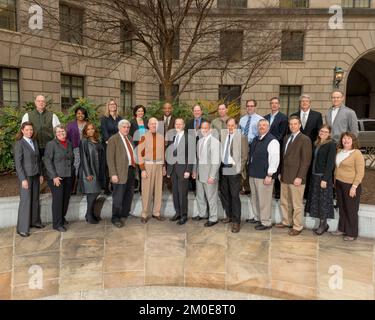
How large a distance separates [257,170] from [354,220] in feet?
6.03

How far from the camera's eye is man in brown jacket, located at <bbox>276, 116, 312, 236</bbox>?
529cm

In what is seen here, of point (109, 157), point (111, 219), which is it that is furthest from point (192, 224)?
point (109, 157)

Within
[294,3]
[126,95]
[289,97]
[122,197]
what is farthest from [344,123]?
[294,3]

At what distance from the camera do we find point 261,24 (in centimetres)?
980

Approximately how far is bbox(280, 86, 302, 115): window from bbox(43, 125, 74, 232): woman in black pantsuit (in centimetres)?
1945

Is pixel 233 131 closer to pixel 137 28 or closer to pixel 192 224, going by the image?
pixel 192 224

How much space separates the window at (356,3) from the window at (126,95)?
1568 centimetres

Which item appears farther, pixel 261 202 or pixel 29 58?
pixel 29 58

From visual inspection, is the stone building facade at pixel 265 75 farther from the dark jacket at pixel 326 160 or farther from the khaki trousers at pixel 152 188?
the dark jacket at pixel 326 160

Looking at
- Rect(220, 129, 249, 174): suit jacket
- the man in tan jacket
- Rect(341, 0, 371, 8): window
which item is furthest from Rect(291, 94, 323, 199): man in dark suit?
Rect(341, 0, 371, 8): window

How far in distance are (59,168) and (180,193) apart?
228 centimetres

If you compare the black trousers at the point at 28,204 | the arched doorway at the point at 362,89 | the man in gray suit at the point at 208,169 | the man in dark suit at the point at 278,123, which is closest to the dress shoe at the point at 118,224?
the black trousers at the point at 28,204

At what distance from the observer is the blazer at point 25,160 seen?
5164 mm

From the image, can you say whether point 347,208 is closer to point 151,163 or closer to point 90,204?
point 151,163
